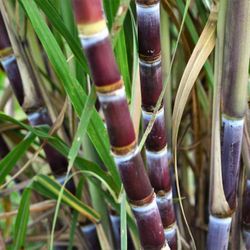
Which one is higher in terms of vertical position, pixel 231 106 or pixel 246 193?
pixel 231 106

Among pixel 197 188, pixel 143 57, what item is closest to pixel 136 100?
pixel 143 57

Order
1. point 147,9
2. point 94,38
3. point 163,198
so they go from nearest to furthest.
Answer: point 94,38, point 147,9, point 163,198

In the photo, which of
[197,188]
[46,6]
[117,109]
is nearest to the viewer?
[117,109]

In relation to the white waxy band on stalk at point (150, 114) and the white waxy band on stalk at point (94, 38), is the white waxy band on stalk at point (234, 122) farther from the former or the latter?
the white waxy band on stalk at point (94, 38)

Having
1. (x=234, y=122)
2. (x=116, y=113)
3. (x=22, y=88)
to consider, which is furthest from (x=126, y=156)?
(x=22, y=88)

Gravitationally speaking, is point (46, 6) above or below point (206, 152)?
above

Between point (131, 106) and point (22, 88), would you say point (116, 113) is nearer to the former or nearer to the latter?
point (131, 106)

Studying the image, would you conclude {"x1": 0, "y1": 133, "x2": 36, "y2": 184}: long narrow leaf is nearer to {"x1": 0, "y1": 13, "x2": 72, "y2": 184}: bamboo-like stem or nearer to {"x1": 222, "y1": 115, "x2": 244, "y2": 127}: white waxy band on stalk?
{"x1": 0, "y1": 13, "x2": 72, "y2": 184}: bamboo-like stem

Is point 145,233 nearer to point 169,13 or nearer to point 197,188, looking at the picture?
point 169,13
